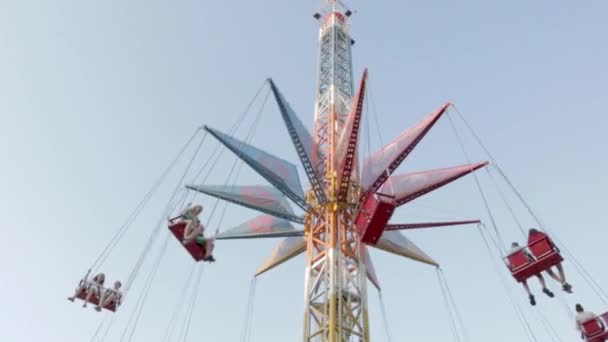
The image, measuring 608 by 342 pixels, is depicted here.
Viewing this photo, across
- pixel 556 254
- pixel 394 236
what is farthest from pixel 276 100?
pixel 556 254

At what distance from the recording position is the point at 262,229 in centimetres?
2406

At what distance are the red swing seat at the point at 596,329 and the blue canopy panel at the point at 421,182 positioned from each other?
675cm

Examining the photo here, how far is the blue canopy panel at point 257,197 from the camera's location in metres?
22.1

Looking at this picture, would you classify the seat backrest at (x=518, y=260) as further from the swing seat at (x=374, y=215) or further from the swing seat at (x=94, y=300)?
the swing seat at (x=94, y=300)

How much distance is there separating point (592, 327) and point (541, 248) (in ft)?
7.49

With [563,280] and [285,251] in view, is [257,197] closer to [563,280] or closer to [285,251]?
[285,251]

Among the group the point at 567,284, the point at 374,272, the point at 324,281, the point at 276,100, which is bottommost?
the point at 567,284

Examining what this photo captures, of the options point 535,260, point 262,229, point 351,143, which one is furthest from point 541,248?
point 262,229

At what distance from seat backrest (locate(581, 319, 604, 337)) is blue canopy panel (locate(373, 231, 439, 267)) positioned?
9730mm

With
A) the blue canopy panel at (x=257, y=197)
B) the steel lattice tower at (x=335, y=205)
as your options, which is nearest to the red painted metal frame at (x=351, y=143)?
the steel lattice tower at (x=335, y=205)

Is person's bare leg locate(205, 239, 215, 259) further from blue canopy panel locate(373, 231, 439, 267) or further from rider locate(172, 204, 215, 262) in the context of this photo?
blue canopy panel locate(373, 231, 439, 267)

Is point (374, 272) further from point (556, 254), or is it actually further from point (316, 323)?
point (556, 254)

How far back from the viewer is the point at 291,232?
24.2m

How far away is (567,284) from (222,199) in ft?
38.5
